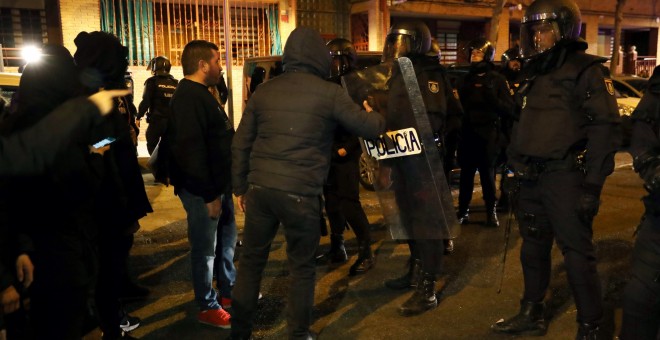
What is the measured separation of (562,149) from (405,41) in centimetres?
151

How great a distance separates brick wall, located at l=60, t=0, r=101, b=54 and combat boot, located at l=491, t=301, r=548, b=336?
37.1 feet

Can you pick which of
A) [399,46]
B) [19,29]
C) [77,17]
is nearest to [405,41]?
[399,46]

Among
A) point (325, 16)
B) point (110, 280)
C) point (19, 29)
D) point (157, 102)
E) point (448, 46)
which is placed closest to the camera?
point (110, 280)

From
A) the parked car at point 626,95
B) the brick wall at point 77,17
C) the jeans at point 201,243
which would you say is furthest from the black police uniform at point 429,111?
the brick wall at point 77,17

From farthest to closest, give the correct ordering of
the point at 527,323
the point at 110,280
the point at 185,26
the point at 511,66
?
1. the point at 185,26
2. the point at 511,66
3. the point at 527,323
4. the point at 110,280

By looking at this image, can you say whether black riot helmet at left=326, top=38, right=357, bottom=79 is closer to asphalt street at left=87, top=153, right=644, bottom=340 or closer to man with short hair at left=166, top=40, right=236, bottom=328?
man with short hair at left=166, top=40, right=236, bottom=328

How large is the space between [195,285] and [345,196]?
157 centimetres

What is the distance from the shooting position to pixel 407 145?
3906 mm

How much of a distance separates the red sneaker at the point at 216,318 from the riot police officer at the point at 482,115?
338cm

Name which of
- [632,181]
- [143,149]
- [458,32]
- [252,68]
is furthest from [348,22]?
[632,181]

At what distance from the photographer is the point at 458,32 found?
64.1ft

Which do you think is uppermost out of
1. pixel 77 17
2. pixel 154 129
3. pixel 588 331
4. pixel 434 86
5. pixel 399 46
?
pixel 77 17

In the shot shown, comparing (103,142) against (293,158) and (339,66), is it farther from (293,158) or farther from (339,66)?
(339,66)

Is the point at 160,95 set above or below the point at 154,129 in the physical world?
above
